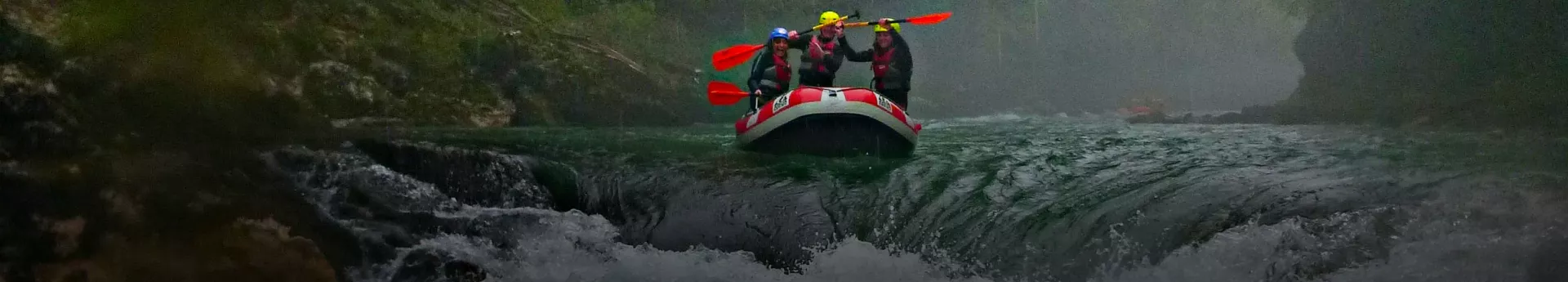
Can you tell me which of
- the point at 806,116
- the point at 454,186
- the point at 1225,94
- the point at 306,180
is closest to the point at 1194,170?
the point at 806,116

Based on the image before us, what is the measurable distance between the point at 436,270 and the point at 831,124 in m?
1.97

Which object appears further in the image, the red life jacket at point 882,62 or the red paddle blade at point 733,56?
the red paddle blade at point 733,56

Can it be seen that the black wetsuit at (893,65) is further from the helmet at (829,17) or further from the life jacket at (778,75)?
the life jacket at (778,75)

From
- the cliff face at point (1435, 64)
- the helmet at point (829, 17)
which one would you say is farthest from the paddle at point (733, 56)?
the cliff face at point (1435, 64)

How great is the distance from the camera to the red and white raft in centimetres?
401

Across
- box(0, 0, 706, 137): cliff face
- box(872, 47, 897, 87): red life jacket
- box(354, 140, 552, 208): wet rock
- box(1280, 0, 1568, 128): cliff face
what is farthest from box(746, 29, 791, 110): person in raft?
box(1280, 0, 1568, 128): cliff face

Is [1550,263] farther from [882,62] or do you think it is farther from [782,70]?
[782,70]

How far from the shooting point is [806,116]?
4.02 m

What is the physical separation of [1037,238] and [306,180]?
8.52 ft

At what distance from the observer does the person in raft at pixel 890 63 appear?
16.0 ft

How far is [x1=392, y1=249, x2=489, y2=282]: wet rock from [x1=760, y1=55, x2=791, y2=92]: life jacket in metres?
2.50

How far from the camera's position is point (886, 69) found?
487 centimetres

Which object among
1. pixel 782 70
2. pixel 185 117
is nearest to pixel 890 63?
pixel 782 70

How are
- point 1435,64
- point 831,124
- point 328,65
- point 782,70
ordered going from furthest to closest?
point 1435,64 < point 782,70 < point 328,65 < point 831,124
